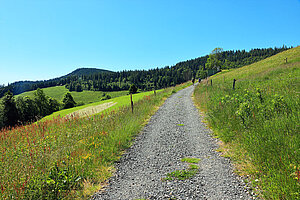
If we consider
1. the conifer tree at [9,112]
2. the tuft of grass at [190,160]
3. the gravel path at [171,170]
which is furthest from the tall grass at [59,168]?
the conifer tree at [9,112]

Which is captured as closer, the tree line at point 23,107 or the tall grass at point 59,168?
the tall grass at point 59,168

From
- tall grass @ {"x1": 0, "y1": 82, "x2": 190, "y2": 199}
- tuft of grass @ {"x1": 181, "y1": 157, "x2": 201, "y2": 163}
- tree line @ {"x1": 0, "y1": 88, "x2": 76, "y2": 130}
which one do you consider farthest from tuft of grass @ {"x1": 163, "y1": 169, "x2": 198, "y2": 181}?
tree line @ {"x1": 0, "y1": 88, "x2": 76, "y2": 130}

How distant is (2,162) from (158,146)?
5.20 meters

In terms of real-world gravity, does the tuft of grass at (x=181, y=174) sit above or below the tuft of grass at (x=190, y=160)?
above

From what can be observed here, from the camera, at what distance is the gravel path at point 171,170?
365 cm

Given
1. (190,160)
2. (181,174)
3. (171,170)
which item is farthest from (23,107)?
(181,174)

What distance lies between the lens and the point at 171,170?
188 inches

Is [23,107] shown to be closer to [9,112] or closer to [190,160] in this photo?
[9,112]

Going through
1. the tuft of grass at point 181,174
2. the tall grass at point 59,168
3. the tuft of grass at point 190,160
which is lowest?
the tuft of grass at point 190,160

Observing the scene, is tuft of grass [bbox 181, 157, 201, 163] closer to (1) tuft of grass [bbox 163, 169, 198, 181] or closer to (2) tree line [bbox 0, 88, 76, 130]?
(1) tuft of grass [bbox 163, 169, 198, 181]

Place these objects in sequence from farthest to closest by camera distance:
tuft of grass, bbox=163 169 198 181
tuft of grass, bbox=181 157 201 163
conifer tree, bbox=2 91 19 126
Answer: conifer tree, bbox=2 91 19 126 < tuft of grass, bbox=181 157 201 163 < tuft of grass, bbox=163 169 198 181

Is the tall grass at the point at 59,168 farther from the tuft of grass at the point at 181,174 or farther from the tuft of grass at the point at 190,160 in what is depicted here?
the tuft of grass at the point at 190,160

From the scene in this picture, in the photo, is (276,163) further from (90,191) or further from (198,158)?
(90,191)

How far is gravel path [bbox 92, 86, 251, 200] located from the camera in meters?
3.65
